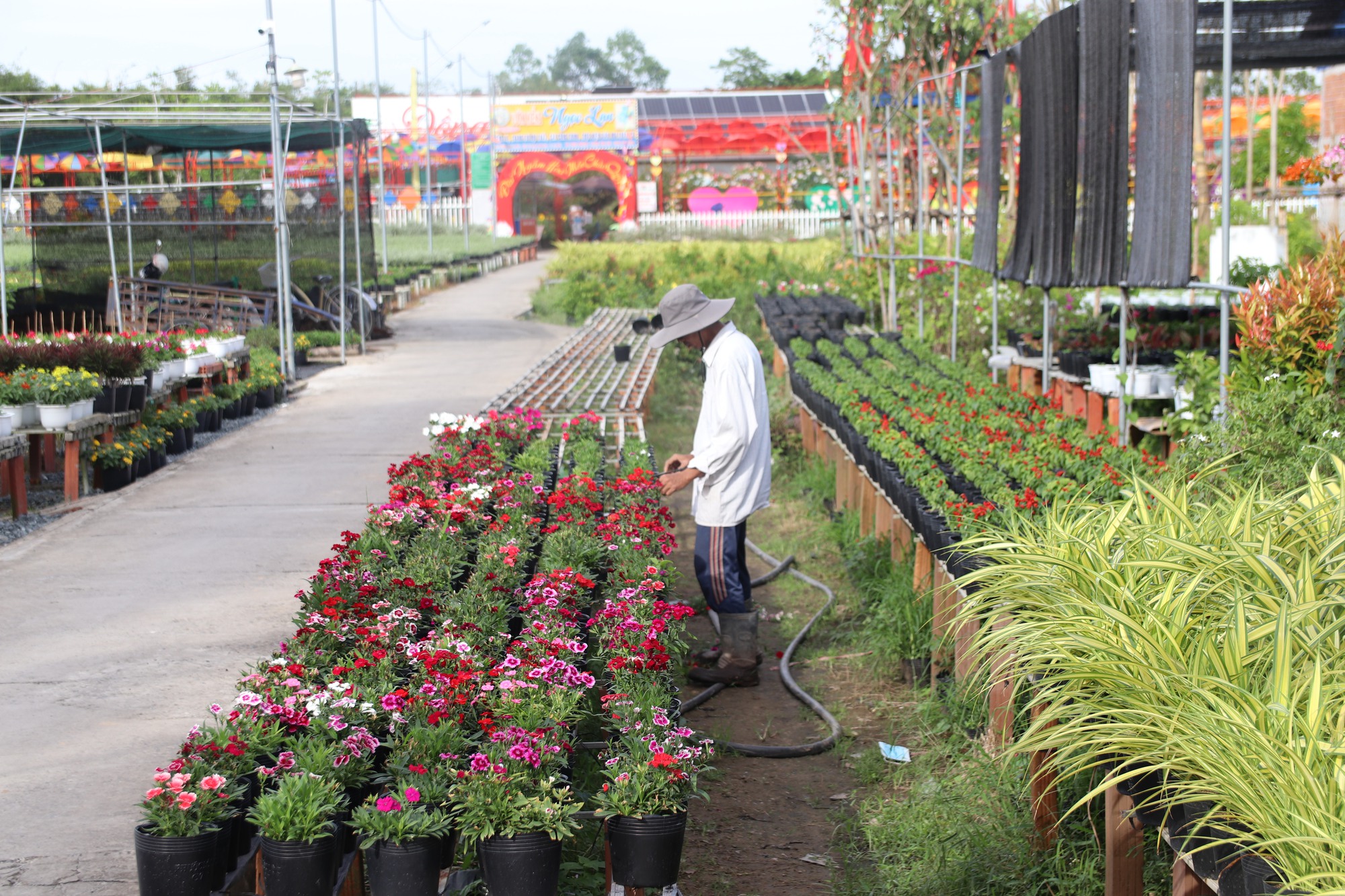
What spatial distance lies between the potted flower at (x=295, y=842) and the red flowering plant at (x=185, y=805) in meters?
0.10

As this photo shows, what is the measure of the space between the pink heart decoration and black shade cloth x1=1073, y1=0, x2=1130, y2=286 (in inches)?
1236

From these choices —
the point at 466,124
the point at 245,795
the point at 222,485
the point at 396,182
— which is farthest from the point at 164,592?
the point at 466,124

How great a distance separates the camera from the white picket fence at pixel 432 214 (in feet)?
134

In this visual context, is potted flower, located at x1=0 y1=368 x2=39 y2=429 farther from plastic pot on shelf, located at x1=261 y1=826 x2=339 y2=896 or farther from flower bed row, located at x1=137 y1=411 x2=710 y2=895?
plastic pot on shelf, located at x1=261 y1=826 x2=339 y2=896

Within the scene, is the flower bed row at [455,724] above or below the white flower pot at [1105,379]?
below

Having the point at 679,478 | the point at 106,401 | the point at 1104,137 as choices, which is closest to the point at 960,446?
the point at 679,478

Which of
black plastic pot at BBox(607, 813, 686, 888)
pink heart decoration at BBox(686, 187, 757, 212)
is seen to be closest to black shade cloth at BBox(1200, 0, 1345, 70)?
black plastic pot at BBox(607, 813, 686, 888)

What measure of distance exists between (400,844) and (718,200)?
122 feet

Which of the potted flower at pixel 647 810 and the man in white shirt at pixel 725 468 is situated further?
the man in white shirt at pixel 725 468

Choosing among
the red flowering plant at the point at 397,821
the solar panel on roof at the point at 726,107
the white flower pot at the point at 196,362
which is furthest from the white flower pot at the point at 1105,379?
the solar panel on roof at the point at 726,107

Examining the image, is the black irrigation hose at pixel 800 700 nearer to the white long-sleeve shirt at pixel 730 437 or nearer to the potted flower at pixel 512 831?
the white long-sleeve shirt at pixel 730 437

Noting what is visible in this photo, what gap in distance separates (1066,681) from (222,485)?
7147 millimetres

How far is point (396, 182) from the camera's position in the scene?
146 ft

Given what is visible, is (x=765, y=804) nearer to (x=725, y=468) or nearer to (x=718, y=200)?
(x=725, y=468)
